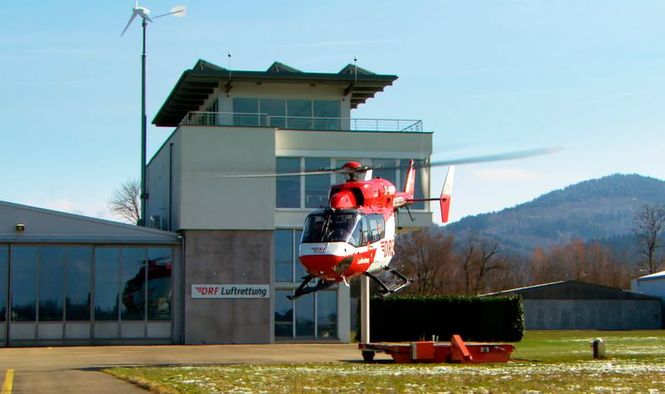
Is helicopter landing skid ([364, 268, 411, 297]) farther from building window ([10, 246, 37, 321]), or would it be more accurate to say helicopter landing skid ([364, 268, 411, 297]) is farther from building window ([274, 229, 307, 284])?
building window ([10, 246, 37, 321])

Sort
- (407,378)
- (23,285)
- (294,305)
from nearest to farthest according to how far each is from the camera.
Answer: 1. (407,378)
2. (23,285)
3. (294,305)

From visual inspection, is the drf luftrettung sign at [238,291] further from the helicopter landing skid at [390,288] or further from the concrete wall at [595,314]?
the concrete wall at [595,314]

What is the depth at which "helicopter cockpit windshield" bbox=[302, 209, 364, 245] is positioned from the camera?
3112cm

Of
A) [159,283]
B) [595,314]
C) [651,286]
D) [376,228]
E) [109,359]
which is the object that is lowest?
[109,359]

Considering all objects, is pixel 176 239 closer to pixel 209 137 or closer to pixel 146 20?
pixel 209 137

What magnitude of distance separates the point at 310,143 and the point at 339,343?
8.69 m

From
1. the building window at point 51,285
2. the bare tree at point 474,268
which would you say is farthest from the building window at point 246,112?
the bare tree at point 474,268

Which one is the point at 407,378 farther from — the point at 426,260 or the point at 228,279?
the point at 426,260

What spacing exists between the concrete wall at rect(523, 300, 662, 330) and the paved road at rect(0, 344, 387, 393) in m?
45.1

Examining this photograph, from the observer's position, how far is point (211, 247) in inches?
1716

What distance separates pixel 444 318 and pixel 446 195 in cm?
1215

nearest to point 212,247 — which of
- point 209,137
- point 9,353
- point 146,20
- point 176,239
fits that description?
point 176,239

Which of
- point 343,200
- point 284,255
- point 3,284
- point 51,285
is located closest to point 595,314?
point 284,255

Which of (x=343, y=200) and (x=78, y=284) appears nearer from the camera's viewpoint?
(x=343, y=200)
